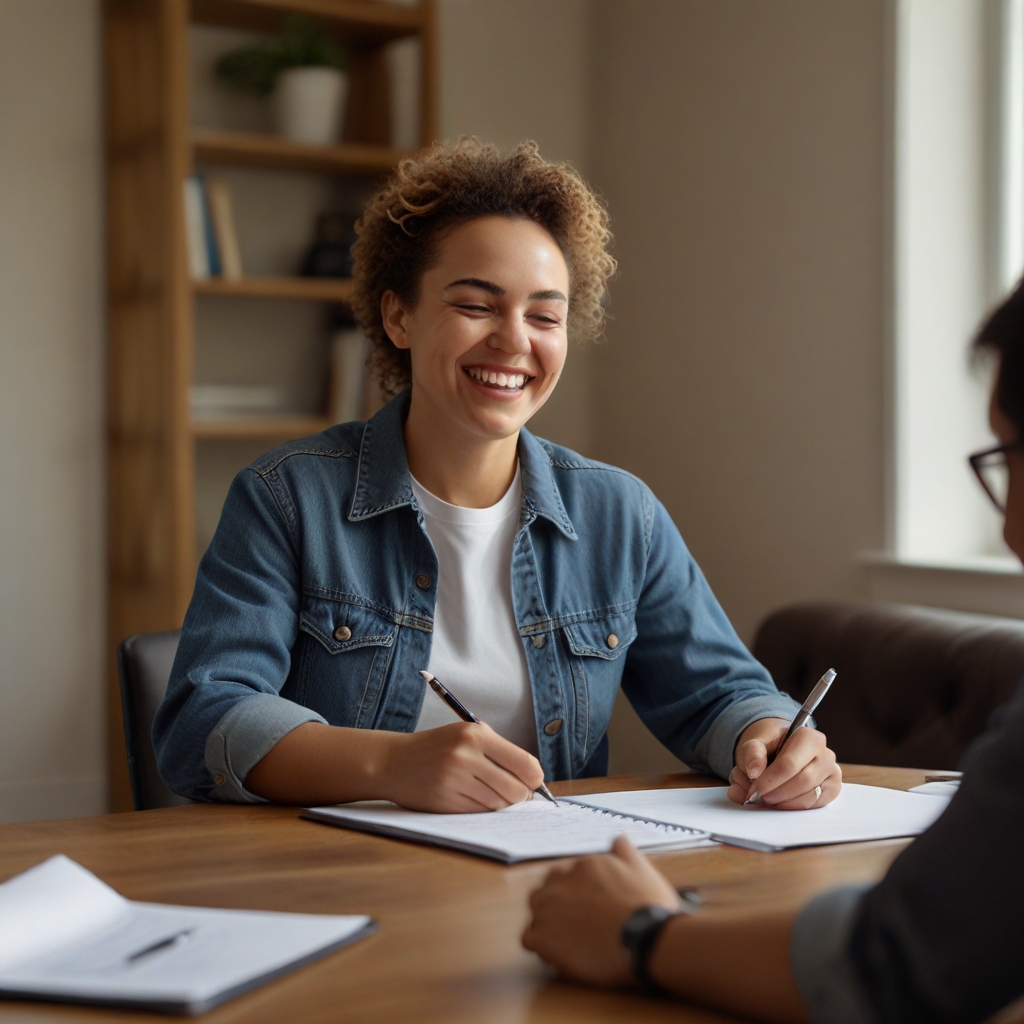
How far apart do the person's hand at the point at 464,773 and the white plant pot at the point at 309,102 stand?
2465 millimetres

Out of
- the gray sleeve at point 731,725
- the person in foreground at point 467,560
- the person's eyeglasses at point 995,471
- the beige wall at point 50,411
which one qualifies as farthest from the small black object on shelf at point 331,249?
the person's eyeglasses at point 995,471

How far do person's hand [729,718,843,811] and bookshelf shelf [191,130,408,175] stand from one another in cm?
235

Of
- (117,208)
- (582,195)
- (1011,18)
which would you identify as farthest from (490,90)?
(582,195)

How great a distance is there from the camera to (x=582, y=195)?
180 centimetres

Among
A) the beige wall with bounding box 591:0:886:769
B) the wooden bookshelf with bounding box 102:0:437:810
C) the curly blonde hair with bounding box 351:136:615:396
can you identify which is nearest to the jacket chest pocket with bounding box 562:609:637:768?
the curly blonde hair with bounding box 351:136:615:396

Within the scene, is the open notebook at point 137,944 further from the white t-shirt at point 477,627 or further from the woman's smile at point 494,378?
the woman's smile at point 494,378

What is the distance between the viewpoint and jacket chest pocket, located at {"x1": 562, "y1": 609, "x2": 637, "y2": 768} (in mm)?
1649

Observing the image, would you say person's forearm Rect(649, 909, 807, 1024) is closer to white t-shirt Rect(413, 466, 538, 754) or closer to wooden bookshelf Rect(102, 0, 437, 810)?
white t-shirt Rect(413, 466, 538, 754)

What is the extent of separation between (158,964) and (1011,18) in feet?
8.64

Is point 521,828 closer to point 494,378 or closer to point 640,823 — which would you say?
point 640,823

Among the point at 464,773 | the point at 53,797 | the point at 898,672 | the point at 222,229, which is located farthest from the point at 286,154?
the point at 464,773

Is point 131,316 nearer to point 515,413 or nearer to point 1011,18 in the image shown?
point 515,413

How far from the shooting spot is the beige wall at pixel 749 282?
2.81 metres

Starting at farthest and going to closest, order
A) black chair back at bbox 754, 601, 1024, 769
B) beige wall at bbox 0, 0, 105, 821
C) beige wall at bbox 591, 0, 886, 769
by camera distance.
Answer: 1. beige wall at bbox 0, 0, 105, 821
2. beige wall at bbox 591, 0, 886, 769
3. black chair back at bbox 754, 601, 1024, 769
